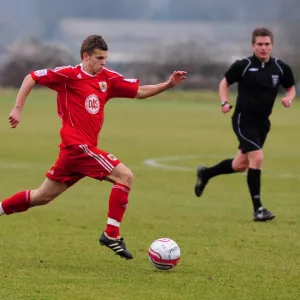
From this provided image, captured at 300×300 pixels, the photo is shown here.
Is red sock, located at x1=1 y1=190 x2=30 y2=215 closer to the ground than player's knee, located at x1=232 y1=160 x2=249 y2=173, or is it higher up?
higher up

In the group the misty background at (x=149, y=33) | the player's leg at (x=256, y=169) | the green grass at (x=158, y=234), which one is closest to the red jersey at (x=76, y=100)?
the green grass at (x=158, y=234)

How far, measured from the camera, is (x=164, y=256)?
866 centimetres

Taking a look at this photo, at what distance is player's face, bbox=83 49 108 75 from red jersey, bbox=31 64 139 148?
7 centimetres

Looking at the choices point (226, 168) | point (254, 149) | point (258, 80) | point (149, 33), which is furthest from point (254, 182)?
point (149, 33)

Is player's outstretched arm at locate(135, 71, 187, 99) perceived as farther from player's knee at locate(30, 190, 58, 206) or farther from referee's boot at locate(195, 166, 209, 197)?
referee's boot at locate(195, 166, 209, 197)

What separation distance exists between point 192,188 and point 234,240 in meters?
5.31

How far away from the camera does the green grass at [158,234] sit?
26.2 ft

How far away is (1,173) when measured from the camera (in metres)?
17.7

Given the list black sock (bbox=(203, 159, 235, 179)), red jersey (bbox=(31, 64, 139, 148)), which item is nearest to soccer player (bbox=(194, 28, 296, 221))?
black sock (bbox=(203, 159, 235, 179))

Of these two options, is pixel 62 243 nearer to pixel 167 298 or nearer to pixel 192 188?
pixel 167 298

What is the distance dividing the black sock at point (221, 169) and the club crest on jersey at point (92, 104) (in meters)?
4.45

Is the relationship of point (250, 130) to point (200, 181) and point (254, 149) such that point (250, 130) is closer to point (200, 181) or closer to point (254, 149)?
point (254, 149)

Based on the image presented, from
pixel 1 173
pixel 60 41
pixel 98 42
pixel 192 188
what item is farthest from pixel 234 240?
pixel 60 41

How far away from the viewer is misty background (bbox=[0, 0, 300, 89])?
6738 cm
